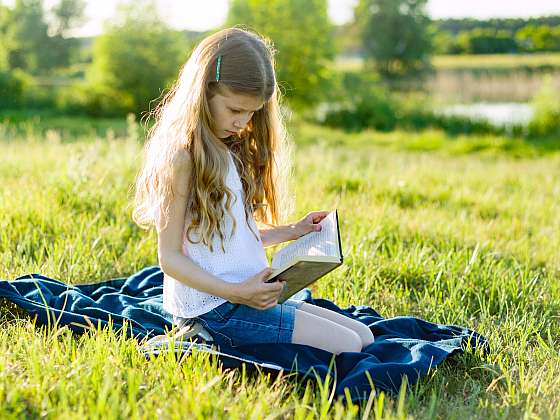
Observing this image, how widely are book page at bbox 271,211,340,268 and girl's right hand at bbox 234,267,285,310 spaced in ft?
0.48

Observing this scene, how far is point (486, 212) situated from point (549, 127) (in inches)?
444

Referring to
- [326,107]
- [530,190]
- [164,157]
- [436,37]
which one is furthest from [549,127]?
[436,37]

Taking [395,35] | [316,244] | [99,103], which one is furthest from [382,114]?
[395,35]

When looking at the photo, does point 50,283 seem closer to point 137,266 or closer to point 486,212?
point 137,266

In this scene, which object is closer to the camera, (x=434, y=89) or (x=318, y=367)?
(x=318, y=367)

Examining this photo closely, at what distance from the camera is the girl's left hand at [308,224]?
324 centimetres

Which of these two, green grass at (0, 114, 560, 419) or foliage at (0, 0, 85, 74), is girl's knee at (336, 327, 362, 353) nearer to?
green grass at (0, 114, 560, 419)

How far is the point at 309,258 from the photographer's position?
2535 millimetres

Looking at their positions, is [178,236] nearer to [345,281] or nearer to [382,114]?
[345,281]

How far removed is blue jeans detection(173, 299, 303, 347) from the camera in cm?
290

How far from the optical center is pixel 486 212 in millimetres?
6000

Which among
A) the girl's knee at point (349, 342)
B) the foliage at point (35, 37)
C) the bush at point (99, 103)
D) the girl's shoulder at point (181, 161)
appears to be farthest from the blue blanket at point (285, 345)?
the foliage at point (35, 37)

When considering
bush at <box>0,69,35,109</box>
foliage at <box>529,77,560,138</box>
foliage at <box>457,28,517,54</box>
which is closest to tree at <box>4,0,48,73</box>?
bush at <box>0,69,35,109</box>

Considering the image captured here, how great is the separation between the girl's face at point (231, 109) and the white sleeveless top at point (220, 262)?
0.18 m
